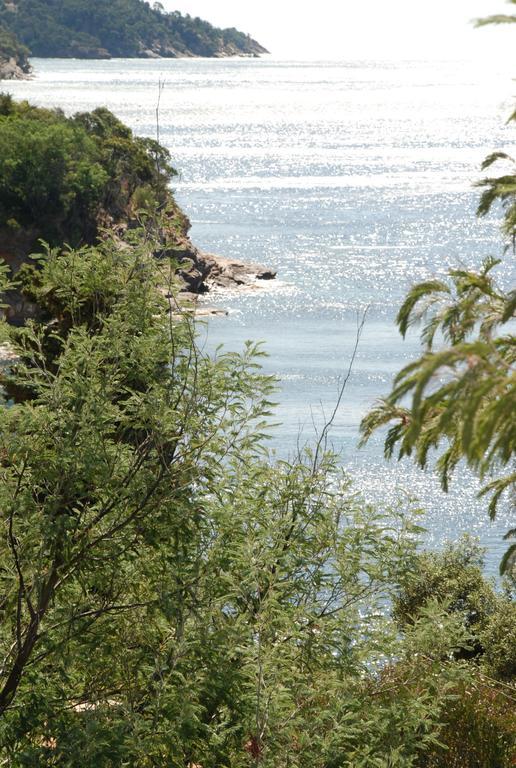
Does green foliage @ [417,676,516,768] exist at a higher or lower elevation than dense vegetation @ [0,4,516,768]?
lower

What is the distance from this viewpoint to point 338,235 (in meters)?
85.9

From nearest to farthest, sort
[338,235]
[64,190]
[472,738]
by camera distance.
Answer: [472,738]
[64,190]
[338,235]

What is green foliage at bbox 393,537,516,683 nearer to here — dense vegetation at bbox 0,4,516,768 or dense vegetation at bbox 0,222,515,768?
dense vegetation at bbox 0,4,516,768

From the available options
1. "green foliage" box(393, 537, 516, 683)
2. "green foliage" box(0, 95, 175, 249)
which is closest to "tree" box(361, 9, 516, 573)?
"green foliage" box(393, 537, 516, 683)

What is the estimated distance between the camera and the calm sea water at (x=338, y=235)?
39000mm

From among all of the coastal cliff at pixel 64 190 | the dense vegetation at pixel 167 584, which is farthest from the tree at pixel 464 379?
the coastal cliff at pixel 64 190

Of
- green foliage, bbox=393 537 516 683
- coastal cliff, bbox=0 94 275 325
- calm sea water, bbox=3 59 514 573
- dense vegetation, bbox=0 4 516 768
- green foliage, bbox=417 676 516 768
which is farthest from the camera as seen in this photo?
coastal cliff, bbox=0 94 275 325

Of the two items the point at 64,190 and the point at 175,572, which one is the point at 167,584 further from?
the point at 64,190

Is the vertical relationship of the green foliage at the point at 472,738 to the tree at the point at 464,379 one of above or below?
below

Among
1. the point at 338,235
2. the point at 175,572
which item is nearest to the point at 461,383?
the point at 175,572

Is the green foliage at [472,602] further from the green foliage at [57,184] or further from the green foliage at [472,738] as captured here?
the green foliage at [57,184]

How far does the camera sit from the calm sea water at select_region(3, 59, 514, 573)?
39000mm

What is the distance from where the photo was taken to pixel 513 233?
27.8ft

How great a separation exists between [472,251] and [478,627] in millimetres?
62992
